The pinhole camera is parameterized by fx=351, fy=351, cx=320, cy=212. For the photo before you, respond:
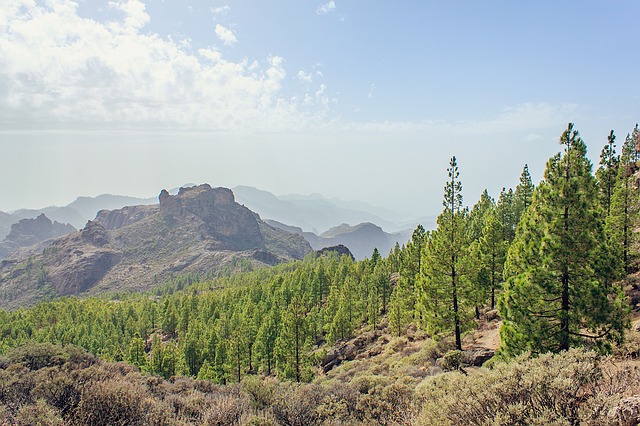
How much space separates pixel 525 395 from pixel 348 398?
23.2 ft

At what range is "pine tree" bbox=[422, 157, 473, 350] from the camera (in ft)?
75.4

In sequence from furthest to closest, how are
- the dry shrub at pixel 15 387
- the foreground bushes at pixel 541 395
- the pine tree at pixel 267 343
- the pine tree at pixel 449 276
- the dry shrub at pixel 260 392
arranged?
the pine tree at pixel 267 343, the pine tree at pixel 449 276, the dry shrub at pixel 260 392, the dry shrub at pixel 15 387, the foreground bushes at pixel 541 395

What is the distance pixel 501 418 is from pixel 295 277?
64200mm

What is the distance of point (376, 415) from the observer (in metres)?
12.0

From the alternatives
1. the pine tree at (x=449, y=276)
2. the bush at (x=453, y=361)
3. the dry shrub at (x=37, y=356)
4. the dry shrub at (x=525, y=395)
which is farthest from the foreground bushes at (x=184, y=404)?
the pine tree at (x=449, y=276)

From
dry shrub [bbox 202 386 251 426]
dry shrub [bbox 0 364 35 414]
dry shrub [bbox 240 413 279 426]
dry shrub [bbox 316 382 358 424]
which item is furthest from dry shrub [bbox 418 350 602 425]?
dry shrub [bbox 0 364 35 414]

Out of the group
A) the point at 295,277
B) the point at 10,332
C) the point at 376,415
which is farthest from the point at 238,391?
the point at 10,332

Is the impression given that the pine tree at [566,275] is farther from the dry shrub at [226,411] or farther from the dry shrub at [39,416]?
the dry shrub at [39,416]

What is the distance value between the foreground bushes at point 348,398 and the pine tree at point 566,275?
2.83m

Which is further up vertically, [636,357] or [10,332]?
[636,357]

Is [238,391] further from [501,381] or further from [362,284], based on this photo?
[362,284]

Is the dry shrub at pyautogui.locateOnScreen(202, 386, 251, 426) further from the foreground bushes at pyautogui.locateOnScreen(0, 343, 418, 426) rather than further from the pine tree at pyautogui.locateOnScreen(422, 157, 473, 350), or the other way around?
the pine tree at pyautogui.locateOnScreen(422, 157, 473, 350)

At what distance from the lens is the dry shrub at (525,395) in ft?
24.6

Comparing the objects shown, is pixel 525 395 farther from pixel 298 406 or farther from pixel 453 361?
pixel 453 361
